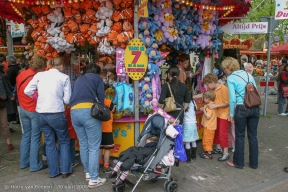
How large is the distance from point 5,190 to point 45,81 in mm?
1694

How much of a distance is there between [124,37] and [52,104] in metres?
1.65

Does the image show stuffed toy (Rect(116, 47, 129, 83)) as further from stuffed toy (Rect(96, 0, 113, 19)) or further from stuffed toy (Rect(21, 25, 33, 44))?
stuffed toy (Rect(21, 25, 33, 44))

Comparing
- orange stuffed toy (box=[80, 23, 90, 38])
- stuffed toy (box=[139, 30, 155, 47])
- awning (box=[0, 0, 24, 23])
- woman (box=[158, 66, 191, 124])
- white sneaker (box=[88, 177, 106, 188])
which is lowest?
white sneaker (box=[88, 177, 106, 188])

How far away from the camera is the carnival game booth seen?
5.05 metres

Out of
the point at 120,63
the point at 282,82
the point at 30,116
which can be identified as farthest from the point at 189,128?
the point at 282,82

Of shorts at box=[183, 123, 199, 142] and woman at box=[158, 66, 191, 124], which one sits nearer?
woman at box=[158, 66, 191, 124]

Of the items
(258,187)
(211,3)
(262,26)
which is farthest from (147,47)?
(262,26)

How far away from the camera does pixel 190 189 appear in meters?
4.32

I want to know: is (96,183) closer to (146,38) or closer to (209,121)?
(209,121)

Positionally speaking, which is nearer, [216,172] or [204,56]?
[216,172]

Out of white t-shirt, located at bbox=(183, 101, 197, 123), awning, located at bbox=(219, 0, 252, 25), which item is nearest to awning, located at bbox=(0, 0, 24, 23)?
white t-shirt, located at bbox=(183, 101, 197, 123)

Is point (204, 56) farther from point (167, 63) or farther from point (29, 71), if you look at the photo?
point (29, 71)

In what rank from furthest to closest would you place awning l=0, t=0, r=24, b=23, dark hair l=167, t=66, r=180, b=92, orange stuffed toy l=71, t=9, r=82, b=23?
awning l=0, t=0, r=24, b=23 → orange stuffed toy l=71, t=9, r=82, b=23 → dark hair l=167, t=66, r=180, b=92

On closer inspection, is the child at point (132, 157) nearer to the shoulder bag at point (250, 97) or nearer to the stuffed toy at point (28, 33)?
the shoulder bag at point (250, 97)
